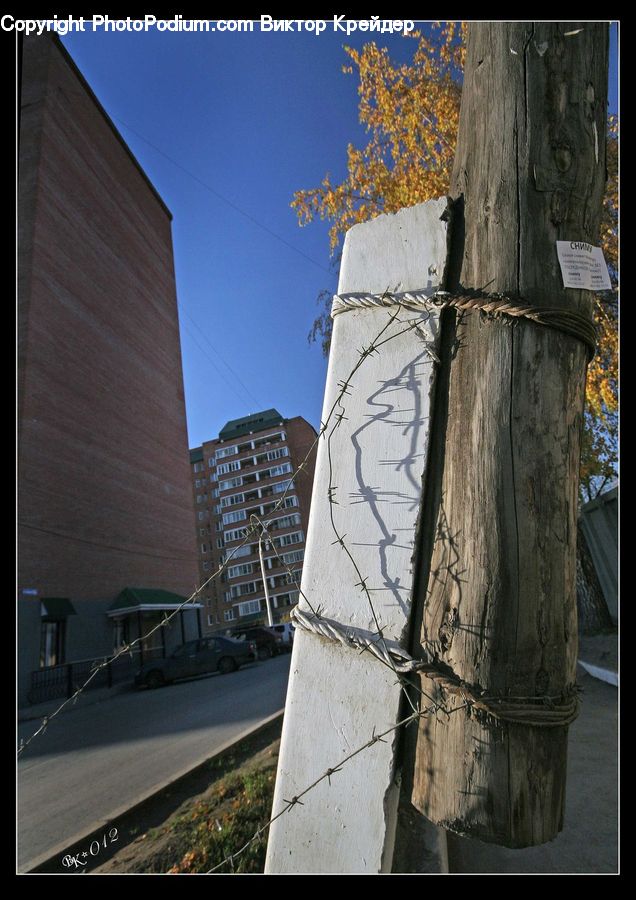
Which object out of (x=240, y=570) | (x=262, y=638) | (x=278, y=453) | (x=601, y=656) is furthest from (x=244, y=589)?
(x=601, y=656)

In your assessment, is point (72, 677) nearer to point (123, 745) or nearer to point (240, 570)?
point (123, 745)

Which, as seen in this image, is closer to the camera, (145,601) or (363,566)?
(363,566)

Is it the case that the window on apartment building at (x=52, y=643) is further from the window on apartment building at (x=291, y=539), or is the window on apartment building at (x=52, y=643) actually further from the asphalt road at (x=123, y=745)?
the window on apartment building at (x=291, y=539)

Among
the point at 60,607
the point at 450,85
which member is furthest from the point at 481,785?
the point at 450,85

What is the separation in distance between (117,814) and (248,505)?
0.95 m

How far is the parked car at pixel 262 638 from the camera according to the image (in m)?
1.68

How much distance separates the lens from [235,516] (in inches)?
74.3

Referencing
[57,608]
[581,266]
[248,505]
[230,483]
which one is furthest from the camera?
[230,483]

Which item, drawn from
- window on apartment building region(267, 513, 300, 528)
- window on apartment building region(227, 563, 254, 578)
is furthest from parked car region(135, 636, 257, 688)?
window on apartment building region(267, 513, 300, 528)

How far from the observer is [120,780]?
1598 millimetres

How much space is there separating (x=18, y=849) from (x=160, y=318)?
1.72 m

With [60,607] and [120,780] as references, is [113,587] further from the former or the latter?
[120,780]

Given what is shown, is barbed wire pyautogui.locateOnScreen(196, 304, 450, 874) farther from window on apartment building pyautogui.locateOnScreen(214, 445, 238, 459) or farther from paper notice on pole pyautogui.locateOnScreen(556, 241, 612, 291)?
window on apartment building pyautogui.locateOnScreen(214, 445, 238, 459)
